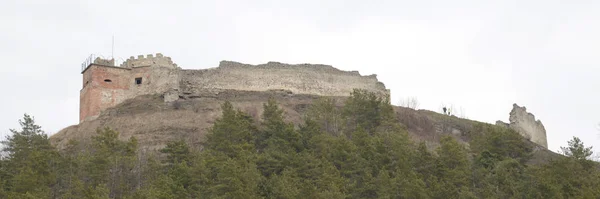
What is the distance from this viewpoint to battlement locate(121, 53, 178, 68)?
66275 millimetres

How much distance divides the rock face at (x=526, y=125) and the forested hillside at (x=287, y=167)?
38.9 ft

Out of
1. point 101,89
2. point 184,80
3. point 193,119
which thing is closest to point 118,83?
point 101,89

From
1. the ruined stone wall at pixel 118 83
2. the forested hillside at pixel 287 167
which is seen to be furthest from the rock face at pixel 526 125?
the ruined stone wall at pixel 118 83

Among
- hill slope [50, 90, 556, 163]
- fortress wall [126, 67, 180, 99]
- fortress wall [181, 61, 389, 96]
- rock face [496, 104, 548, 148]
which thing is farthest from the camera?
rock face [496, 104, 548, 148]

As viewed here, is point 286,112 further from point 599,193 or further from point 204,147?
point 599,193

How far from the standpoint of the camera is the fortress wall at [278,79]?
2611 inches

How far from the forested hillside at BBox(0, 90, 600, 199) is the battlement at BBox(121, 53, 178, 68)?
391 inches

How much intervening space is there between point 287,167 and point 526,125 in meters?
27.8

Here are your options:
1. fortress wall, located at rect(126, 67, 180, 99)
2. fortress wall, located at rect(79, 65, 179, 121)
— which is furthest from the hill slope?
fortress wall, located at rect(79, 65, 179, 121)

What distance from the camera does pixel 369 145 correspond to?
→ 5159 cm

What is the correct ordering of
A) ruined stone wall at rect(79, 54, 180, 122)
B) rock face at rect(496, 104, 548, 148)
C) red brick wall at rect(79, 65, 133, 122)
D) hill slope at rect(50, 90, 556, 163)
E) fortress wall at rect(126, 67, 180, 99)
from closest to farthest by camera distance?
hill slope at rect(50, 90, 556, 163), red brick wall at rect(79, 65, 133, 122), ruined stone wall at rect(79, 54, 180, 122), fortress wall at rect(126, 67, 180, 99), rock face at rect(496, 104, 548, 148)

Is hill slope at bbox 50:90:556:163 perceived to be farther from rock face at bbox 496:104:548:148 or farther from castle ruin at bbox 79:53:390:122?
→ rock face at bbox 496:104:548:148

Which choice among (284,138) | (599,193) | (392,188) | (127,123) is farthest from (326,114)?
(599,193)

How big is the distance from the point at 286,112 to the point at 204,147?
9.23 m
